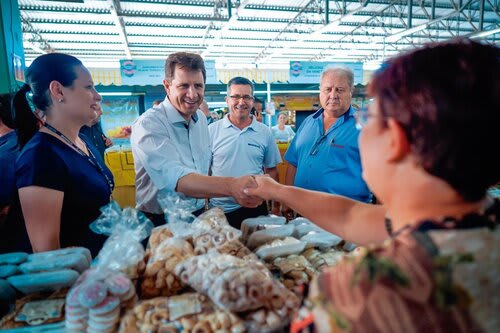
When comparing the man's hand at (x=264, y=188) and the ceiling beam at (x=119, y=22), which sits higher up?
the ceiling beam at (x=119, y=22)

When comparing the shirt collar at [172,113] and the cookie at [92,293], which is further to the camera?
the shirt collar at [172,113]

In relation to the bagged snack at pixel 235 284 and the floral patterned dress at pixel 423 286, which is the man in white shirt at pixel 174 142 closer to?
the bagged snack at pixel 235 284

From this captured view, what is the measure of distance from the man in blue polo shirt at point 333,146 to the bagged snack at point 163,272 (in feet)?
5.16

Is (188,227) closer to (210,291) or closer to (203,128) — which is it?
(210,291)

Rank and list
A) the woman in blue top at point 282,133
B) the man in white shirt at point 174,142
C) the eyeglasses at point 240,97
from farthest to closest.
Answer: the woman in blue top at point 282,133 < the eyeglasses at point 240,97 < the man in white shirt at point 174,142

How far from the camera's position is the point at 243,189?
69.7 inches

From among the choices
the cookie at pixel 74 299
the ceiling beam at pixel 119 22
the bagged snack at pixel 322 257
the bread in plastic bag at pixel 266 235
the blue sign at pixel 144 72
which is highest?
the ceiling beam at pixel 119 22

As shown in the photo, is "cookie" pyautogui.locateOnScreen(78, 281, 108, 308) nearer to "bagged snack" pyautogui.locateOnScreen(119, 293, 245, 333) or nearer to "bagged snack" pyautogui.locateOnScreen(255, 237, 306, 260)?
"bagged snack" pyautogui.locateOnScreen(119, 293, 245, 333)

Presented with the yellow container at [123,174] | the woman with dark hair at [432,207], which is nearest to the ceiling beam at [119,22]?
the yellow container at [123,174]

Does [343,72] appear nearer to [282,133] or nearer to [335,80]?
[335,80]

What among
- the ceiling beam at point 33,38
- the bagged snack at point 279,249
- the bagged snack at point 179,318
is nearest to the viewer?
the bagged snack at point 179,318

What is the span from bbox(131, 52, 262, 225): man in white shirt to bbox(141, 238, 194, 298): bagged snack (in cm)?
70

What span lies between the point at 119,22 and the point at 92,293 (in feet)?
35.6

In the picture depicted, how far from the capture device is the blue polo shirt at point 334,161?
2.79m
